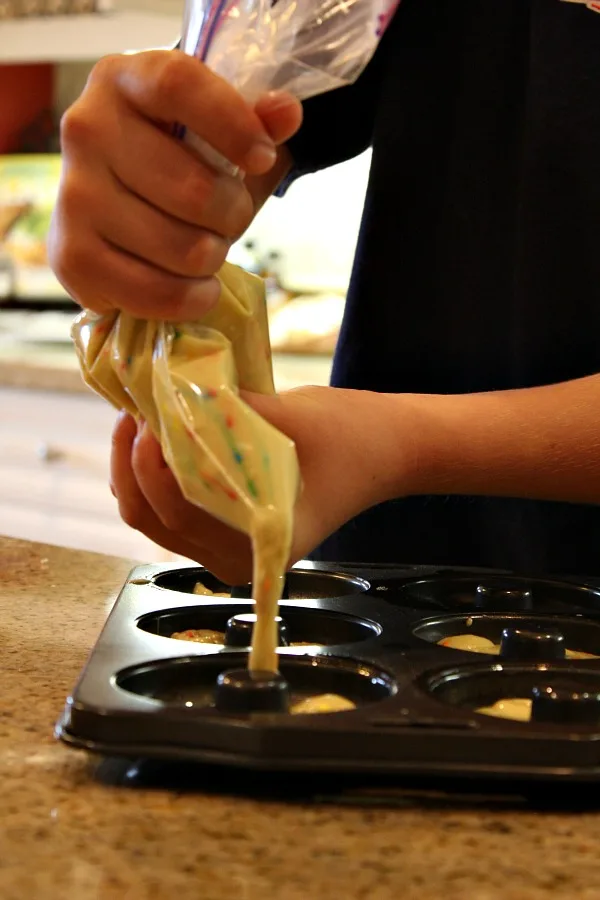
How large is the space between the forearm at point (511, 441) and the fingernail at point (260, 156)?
233mm

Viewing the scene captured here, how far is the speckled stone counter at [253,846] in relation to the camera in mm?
413

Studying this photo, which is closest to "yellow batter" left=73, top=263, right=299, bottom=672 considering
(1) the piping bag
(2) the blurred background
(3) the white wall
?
(1) the piping bag

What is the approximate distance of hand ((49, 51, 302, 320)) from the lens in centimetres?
56

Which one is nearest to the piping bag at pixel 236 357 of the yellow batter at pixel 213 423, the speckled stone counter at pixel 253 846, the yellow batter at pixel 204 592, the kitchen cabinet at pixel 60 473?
the yellow batter at pixel 213 423

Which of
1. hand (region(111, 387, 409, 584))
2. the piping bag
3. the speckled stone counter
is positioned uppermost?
the piping bag

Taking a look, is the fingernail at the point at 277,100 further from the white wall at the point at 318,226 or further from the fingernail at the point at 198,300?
the white wall at the point at 318,226

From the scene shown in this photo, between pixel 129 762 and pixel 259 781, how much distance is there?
0.07m

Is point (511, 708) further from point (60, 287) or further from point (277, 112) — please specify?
point (60, 287)

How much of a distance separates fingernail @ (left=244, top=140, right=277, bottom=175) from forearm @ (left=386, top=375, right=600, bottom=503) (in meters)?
0.23

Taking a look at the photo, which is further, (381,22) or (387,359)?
(387,359)

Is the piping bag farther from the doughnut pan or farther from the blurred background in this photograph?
the blurred background

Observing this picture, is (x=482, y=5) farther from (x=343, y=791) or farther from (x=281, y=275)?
(x=281, y=275)

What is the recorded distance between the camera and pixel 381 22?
2.38 feet

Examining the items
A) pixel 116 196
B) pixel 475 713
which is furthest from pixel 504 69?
pixel 475 713
